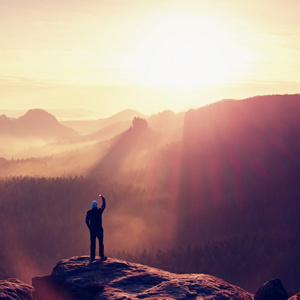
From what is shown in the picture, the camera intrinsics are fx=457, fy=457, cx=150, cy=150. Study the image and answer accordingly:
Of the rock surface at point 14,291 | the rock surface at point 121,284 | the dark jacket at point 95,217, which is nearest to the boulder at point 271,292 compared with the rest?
the rock surface at point 121,284

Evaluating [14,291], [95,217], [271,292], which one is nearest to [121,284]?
[95,217]

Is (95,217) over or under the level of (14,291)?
over

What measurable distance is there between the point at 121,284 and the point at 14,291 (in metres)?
5.13

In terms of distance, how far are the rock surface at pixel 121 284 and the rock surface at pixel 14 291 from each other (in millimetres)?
605

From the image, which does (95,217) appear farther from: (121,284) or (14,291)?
(14,291)

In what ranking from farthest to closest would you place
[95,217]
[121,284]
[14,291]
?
1. [95,217]
2. [14,291]
3. [121,284]

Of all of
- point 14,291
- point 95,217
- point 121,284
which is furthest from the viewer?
point 95,217

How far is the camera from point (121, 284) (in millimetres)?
19344

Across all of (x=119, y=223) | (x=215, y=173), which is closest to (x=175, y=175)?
(x=215, y=173)

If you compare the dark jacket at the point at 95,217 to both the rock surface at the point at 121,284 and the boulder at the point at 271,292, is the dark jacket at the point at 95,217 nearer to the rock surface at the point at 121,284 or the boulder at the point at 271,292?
the rock surface at the point at 121,284

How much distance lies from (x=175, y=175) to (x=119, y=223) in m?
16.9

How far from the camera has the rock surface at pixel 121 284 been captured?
1825cm

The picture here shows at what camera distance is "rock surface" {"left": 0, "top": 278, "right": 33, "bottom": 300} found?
20094 millimetres

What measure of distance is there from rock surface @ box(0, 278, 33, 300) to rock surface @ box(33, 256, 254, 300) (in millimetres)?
605
